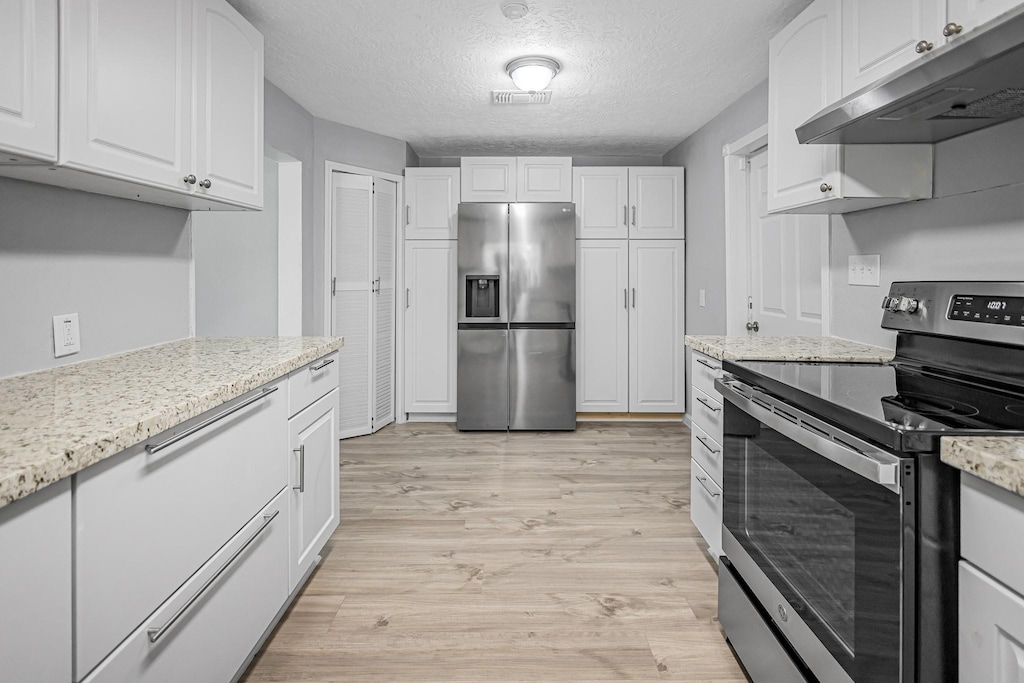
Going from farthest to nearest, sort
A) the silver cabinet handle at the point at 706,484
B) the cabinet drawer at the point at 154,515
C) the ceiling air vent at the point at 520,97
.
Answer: the ceiling air vent at the point at 520,97, the silver cabinet handle at the point at 706,484, the cabinet drawer at the point at 154,515

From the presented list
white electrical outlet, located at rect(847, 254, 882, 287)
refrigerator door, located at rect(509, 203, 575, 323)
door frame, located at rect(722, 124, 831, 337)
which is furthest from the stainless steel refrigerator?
white electrical outlet, located at rect(847, 254, 882, 287)

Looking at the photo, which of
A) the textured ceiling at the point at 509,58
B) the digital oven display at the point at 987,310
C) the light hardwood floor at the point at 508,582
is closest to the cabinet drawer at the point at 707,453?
the light hardwood floor at the point at 508,582

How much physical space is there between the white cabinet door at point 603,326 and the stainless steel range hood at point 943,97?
9.69 ft

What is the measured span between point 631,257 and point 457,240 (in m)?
1.47

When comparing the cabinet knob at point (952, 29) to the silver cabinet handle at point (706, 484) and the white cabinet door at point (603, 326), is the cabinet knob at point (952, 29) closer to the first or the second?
the silver cabinet handle at point (706, 484)

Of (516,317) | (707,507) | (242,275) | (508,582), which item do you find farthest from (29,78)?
(516,317)

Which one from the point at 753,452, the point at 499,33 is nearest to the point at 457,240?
the point at 499,33

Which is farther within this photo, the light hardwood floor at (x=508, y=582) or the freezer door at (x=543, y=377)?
the freezer door at (x=543, y=377)

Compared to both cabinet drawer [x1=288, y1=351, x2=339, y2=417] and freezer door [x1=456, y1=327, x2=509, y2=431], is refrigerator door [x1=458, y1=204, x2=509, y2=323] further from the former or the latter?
cabinet drawer [x1=288, y1=351, x2=339, y2=417]

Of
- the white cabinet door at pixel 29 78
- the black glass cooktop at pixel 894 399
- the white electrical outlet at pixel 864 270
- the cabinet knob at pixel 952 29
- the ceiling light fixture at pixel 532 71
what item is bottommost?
the black glass cooktop at pixel 894 399

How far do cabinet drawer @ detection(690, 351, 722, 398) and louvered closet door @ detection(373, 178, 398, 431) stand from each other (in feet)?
8.96

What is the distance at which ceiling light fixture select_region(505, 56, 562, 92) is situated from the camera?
3.10 metres

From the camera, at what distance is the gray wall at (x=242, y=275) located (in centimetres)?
387

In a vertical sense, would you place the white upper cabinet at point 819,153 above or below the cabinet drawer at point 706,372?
above
